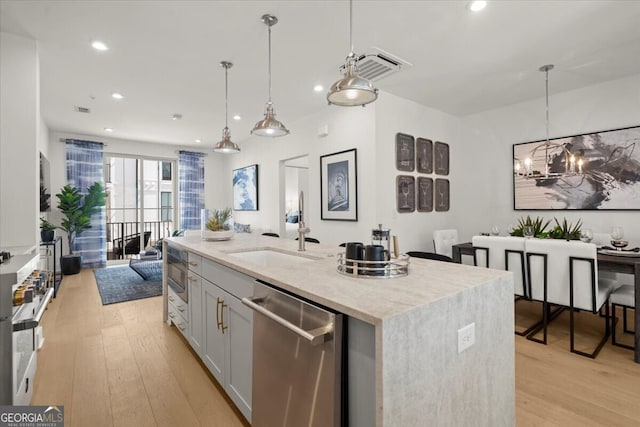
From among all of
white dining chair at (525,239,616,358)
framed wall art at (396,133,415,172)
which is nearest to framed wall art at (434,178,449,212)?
framed wall art at (396,133,415,172)

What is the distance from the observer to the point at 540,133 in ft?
13.7

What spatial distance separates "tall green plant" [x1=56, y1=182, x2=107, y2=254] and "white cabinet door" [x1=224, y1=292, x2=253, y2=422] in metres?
5.13

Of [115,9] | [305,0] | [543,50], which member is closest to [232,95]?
[115,9]

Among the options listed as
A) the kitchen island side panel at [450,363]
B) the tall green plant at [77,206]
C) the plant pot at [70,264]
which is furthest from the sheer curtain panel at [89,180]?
the kitchen island side panel at [450,363]

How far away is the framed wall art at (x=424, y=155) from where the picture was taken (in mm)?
4301

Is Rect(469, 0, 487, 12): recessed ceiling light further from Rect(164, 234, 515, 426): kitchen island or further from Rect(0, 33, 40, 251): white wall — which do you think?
Rect(0, 33, 40, 251): white wall

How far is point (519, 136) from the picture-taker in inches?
172

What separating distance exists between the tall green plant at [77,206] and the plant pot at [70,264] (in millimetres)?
197

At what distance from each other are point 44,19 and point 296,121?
3.18 m

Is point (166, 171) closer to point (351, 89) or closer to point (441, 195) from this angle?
point (441, 195)

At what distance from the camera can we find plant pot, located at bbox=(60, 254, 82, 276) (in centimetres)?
537

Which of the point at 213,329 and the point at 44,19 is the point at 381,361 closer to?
the point at 213,329

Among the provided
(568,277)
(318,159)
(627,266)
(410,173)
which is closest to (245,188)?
(318,159)

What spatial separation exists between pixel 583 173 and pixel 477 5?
2.80m
